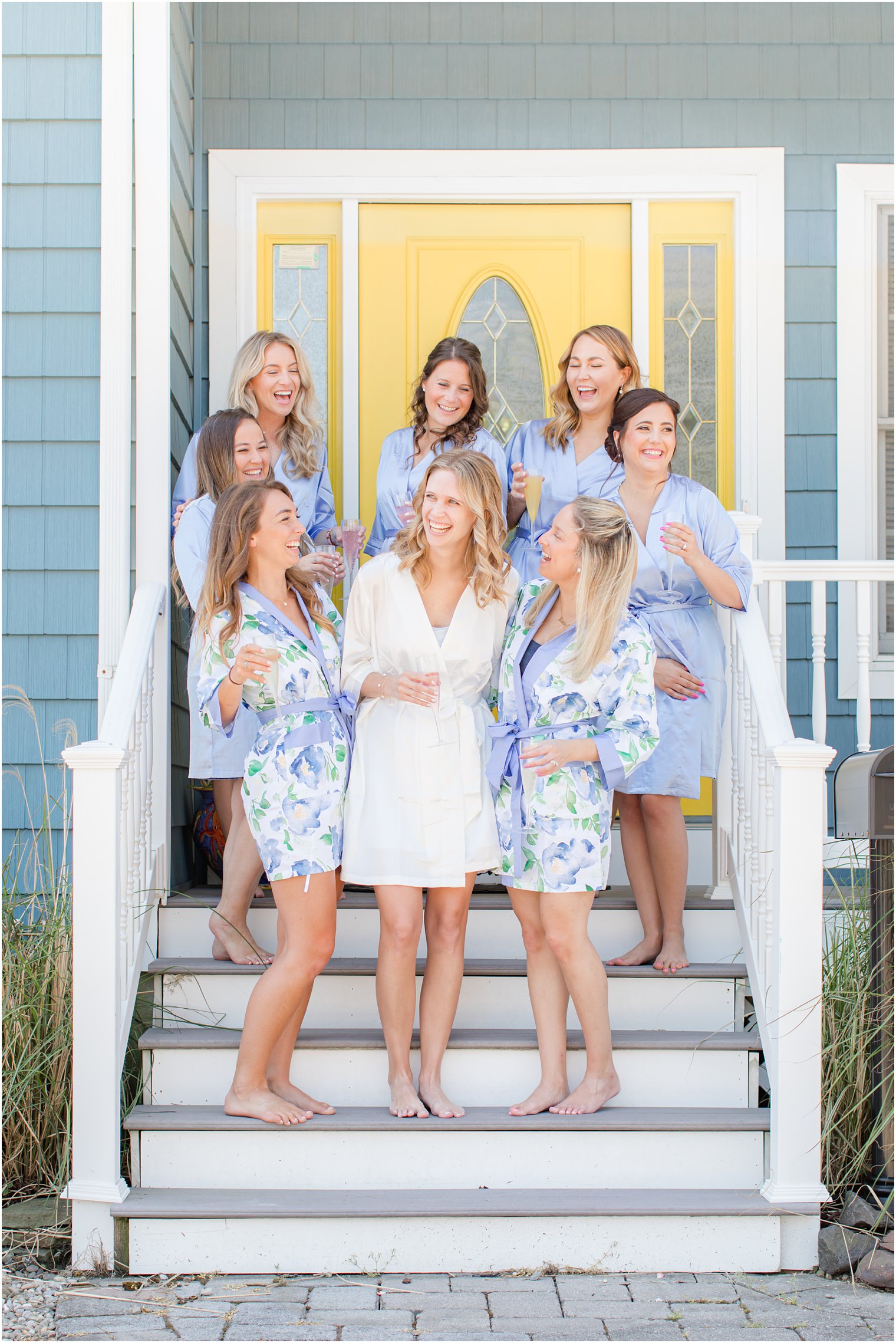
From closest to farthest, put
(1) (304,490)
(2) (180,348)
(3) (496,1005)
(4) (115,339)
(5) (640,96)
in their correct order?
(3) (496,1005), (4) (115,339), (1) (304,490), (2) (180,348), (5) (640,96)

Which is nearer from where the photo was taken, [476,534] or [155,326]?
[476,534]

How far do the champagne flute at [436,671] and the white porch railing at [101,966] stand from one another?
75cm

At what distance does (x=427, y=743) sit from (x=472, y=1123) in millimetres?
895

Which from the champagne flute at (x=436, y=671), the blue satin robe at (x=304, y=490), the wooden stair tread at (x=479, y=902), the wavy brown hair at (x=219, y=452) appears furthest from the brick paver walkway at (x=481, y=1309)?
the blue satin robe at (x=304, y=490)

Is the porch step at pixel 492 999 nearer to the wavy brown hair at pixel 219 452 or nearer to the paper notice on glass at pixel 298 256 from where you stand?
the wavy brown hair at pixel 219 452

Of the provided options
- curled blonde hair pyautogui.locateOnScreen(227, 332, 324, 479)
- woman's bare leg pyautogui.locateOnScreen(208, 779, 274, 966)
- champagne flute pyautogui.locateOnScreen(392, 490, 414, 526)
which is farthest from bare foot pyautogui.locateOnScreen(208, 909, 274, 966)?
curled blonde hair pyautogui.locateOnScreen(227, 332, 324, 479)

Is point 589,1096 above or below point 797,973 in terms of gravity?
below

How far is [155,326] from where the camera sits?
3887 mm

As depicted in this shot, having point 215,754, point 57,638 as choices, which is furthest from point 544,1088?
point 57,638

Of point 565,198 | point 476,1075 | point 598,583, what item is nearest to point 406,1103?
point 476,1075

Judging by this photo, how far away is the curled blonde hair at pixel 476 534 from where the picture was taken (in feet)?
9.83

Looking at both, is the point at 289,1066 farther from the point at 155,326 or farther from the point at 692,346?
the point at 692,346

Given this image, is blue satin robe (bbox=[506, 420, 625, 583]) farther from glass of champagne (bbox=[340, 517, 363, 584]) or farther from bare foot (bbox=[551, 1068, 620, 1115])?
bare foot (bbox=[551, 1068, 620, 1115])

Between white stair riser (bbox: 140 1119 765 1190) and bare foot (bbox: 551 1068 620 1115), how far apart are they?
0.06m
